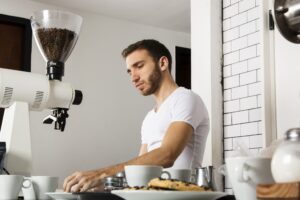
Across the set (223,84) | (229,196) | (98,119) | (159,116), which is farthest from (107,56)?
(229,196)

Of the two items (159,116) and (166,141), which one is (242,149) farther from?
(159,116)

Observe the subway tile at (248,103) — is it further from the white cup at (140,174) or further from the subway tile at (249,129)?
the white cup at (140,174)

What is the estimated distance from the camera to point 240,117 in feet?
8.07

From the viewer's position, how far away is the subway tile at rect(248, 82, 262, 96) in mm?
2338

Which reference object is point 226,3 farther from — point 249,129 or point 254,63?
point 249,129

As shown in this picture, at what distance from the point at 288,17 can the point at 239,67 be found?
27.9 inches

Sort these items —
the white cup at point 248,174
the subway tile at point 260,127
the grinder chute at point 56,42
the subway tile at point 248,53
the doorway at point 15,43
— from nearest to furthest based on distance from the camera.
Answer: the white cup at point 248,174 < the grinder chute at point 56,42 < the subway tile at point 260,127 < the subway tile at point 248,53 < the doorway at point 15,43

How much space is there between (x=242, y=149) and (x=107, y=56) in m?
3.26

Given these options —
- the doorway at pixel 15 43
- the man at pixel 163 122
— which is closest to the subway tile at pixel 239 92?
the man at pixel 163 122

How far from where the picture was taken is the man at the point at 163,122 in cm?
152

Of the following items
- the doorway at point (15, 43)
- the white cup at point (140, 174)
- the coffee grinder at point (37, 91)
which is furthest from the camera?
the doorway at point (15, 43)

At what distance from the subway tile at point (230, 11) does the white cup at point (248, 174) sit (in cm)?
188

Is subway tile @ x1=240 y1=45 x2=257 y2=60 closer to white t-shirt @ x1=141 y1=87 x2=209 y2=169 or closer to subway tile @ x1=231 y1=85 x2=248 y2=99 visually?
subway tile @ x1=231 y1=85 x2=248 y2=99

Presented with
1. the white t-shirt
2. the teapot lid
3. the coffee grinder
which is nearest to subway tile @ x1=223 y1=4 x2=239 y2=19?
Answer: the white t-shirt
